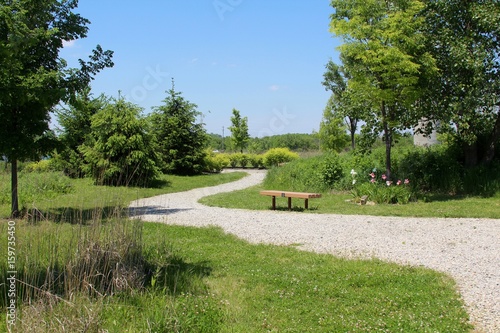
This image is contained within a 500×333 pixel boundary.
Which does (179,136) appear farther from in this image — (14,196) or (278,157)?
(14,196)

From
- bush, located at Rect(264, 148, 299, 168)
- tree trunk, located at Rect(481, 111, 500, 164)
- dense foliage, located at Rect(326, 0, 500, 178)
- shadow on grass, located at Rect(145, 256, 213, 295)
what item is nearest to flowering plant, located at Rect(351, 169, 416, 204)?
dense foliage, located at Rect(326, 0, 500, 178)

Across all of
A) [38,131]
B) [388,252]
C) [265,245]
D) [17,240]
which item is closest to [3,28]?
[38,131]

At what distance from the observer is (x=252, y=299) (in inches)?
169

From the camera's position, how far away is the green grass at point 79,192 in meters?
5.02

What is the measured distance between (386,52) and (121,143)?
10.2 meters

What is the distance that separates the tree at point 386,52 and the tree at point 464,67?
2.13 feet

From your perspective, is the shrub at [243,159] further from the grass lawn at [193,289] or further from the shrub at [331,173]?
the grass lawn at [193,289]

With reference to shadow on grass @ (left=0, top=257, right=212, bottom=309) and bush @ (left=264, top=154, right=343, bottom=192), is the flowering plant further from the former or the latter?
shadow on grass @ (left=0, top=257, right=212, bottom=309)

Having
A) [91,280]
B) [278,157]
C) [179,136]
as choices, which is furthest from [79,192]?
[278,157]

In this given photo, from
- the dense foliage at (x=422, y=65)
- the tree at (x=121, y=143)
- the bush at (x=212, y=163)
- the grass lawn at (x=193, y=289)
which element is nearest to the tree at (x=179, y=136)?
the bush at (x=212, y=163)

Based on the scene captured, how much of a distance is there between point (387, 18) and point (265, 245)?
8261 mm

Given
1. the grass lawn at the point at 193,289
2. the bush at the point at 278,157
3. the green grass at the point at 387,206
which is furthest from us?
the bush at the point at 278,157

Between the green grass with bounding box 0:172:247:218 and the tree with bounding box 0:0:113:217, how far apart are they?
2.57 ft

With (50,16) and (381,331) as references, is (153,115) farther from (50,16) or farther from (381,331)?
(381,331)
